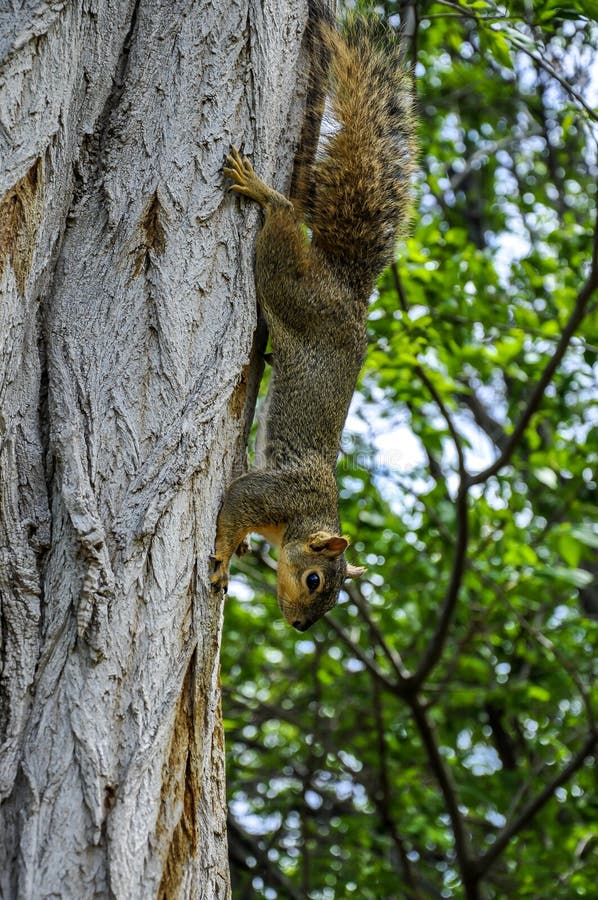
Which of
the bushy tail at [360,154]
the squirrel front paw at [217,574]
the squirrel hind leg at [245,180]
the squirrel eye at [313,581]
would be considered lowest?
the squirrel front paw at [217,574]

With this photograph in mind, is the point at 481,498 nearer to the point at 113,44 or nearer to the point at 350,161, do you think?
the point at 350,161

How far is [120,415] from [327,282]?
3.93 feet

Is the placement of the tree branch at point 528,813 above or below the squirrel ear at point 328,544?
below

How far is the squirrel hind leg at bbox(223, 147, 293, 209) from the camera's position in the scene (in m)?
2.00

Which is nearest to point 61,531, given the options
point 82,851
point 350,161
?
point 82,851

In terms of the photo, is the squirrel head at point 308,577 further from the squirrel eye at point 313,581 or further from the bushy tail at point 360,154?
the bushy tail at point 360,154

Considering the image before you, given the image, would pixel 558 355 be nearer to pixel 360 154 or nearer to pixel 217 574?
pixel 360 154

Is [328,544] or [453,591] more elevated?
[453,591]

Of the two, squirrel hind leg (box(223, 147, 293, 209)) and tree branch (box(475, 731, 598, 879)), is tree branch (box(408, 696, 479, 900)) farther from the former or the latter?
squirrel hind leg (box(223, 147, 293, 209))

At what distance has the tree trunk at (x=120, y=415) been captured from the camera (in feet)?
4.83

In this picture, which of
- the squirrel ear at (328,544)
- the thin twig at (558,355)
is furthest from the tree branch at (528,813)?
the squirrel ear at (328,544)

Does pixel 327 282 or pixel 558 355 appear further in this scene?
pixel 558 355

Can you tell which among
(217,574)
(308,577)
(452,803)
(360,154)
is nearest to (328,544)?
(308,577)

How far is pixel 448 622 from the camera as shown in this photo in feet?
12.5
